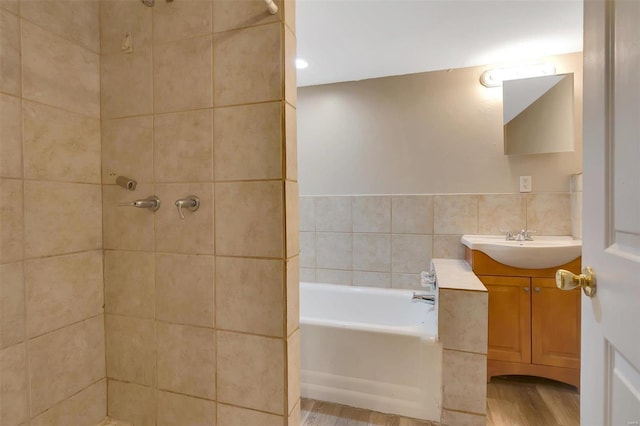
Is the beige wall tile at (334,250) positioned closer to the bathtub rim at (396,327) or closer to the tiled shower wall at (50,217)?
the bathtub rim at (396,327)

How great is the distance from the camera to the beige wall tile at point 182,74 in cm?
88

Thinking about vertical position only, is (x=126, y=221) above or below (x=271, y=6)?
below

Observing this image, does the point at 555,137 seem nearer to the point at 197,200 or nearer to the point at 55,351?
the point at 197,200

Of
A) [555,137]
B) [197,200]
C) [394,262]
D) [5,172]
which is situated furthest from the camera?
[394,262]

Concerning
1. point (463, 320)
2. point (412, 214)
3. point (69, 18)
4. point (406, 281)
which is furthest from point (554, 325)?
point (69, 18)

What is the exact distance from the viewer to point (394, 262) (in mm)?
2439

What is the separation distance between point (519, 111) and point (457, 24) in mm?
887

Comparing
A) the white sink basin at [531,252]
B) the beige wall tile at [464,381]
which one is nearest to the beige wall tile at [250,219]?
the beige wall tile at [464,381]

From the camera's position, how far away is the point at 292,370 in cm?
85

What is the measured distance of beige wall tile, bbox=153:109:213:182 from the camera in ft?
2.91

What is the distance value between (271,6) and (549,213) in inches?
90.8

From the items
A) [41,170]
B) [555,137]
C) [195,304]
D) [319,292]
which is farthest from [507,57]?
[41,170]

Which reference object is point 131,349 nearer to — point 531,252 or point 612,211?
point 612,211

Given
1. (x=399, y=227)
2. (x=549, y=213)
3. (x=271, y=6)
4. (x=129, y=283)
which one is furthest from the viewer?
(x=399, y=227)
